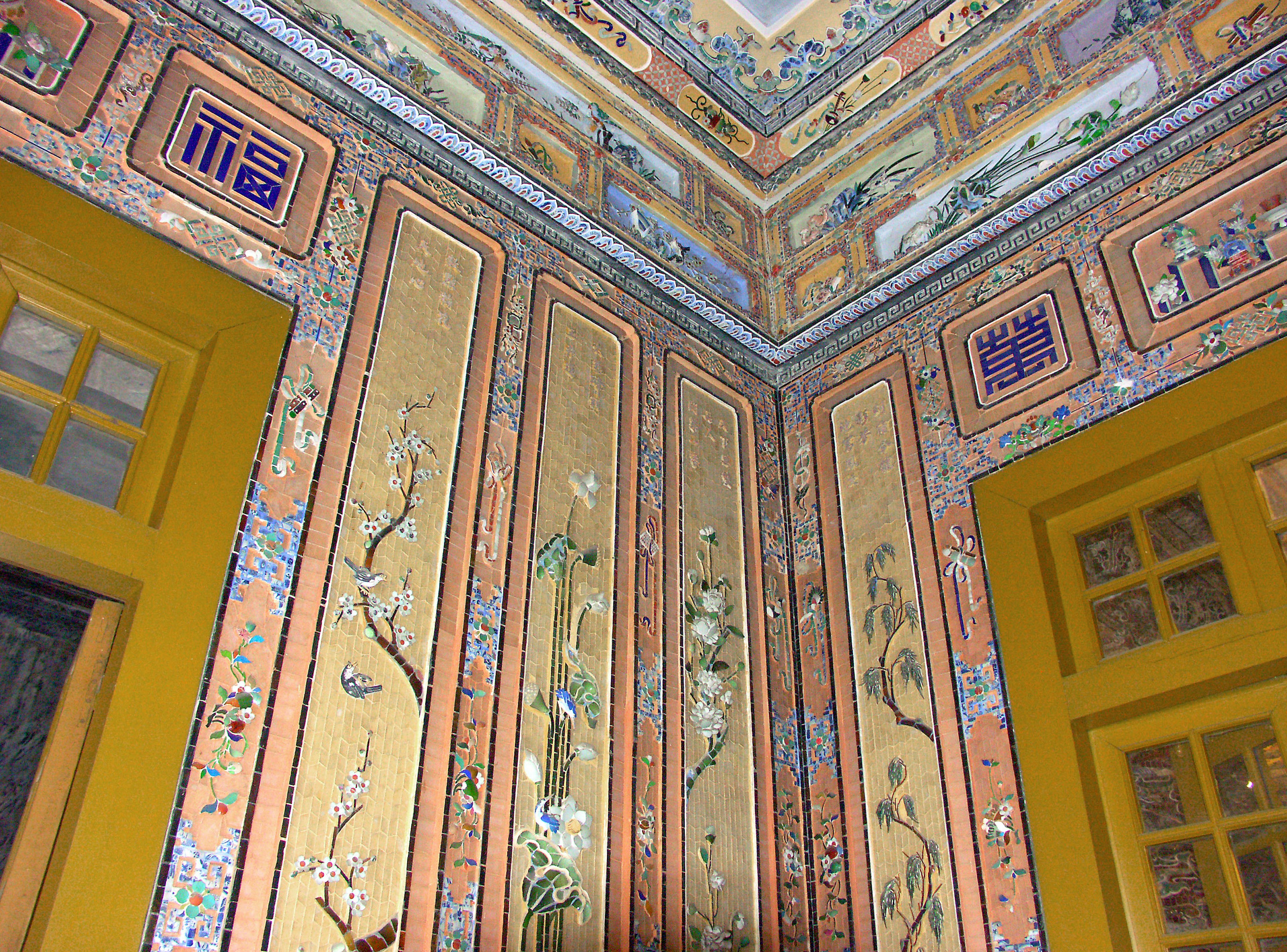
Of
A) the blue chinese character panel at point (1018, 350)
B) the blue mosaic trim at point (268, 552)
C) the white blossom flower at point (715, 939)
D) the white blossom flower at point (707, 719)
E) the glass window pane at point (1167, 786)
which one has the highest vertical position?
the blue chinese character panel at point (1018, 350)

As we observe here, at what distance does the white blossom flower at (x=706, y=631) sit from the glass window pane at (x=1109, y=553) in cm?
137

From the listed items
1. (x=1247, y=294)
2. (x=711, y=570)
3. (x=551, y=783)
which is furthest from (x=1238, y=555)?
(x=551, y=783)

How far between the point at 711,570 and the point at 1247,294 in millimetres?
2148

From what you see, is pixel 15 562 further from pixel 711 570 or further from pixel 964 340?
pixel 964 340

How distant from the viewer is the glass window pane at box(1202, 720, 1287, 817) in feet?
8.93

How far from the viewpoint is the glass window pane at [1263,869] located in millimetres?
2613

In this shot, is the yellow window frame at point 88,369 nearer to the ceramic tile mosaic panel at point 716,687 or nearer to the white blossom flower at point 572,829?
the white blossom flower at point 572,829

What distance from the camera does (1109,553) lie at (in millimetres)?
3357

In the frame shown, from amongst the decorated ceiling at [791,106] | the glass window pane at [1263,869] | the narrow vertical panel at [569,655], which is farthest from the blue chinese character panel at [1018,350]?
the glass window pane at [1263,869]

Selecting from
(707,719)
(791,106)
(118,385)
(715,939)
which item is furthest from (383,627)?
(791,106)

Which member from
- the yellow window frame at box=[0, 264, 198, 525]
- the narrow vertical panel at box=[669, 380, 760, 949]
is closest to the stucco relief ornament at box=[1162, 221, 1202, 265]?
the narrow vertical panel at box=[669, 380, 760, 949]

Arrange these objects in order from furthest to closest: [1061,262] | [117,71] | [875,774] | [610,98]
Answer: [610,98] < [1061,262] < [875,774] < [117,71]

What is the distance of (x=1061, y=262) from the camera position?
384 centimetres

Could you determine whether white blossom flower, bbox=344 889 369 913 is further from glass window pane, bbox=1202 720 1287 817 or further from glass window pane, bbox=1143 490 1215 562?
glass window pane, bbox=1143 490 1215 562
